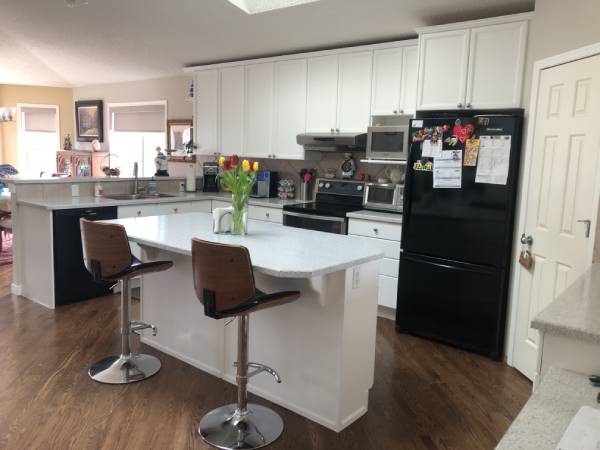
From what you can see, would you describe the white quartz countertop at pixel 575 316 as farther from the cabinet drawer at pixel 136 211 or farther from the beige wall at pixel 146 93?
the beige wall at pixel 146 93

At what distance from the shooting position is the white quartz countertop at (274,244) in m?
2.15

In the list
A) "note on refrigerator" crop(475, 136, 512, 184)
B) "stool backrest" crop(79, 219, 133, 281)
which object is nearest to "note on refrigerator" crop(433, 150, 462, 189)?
"note on refrigerator" crop(475, 136, 512, 184)

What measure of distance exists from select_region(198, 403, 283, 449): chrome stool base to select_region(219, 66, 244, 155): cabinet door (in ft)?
11.5

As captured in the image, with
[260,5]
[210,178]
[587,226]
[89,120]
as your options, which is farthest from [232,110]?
[587,226]

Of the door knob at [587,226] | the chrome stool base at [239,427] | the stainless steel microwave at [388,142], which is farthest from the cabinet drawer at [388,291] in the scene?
the chrome stool base at [239,427]

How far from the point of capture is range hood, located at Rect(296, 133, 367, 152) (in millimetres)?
4465

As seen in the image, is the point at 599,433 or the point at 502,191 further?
the point at 502,191

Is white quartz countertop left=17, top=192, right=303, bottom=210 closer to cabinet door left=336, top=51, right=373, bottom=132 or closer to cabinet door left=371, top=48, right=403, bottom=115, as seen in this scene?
cabinet door left=336, top=51, right=373, bottom=132

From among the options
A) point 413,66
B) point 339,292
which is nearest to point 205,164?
point 413,66

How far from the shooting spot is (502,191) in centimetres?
327

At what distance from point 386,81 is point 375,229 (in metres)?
1.33

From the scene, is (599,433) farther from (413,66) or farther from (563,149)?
(413,66)

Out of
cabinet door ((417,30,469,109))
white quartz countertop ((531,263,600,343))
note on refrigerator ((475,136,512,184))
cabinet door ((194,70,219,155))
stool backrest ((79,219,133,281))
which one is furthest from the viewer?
cabinet door ((194,70,219,155))

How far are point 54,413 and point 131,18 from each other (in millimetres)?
3536
